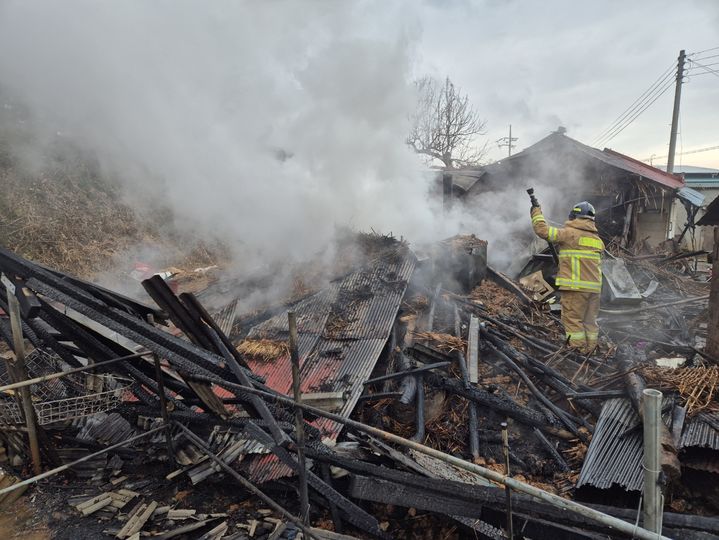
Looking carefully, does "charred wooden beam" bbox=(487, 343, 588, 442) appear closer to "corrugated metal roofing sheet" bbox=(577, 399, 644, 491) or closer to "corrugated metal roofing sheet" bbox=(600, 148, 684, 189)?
"corrugated metal roofing sheet" bbox=(577, 399, 644, 491)

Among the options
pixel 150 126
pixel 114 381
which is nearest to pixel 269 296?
pixel 114 381

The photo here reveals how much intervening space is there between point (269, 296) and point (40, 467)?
391 cm

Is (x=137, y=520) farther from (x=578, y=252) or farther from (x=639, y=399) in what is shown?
(x=578, y=252)

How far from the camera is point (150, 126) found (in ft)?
35.7

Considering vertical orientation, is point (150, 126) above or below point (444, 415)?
above

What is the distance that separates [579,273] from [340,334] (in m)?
3.64

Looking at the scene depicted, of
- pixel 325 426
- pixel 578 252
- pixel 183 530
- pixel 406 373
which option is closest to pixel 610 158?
pixel 578 252

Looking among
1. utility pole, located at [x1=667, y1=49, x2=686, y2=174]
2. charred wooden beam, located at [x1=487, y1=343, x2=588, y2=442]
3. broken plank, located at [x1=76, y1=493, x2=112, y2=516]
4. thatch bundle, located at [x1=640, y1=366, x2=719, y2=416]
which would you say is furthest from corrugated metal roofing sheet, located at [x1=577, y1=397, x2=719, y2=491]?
utility pole, located at [x1=667, y1=49, x2=686, y2=174]

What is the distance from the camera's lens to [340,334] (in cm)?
548

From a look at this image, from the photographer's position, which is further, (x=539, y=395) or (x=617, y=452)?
(x=539, y=395)

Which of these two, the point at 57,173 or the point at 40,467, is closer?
the point at 40,467

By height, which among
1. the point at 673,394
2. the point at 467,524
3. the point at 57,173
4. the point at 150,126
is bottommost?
the point at 467,524

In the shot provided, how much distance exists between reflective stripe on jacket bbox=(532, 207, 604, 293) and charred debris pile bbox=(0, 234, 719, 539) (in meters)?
0.98

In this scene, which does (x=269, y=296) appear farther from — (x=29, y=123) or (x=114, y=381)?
(x=29, y=123)
